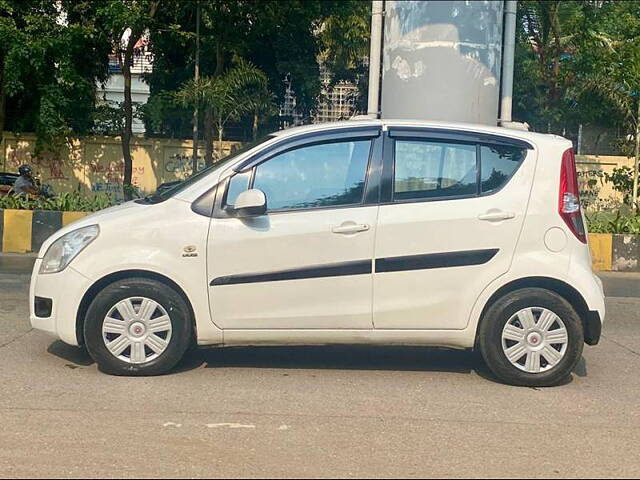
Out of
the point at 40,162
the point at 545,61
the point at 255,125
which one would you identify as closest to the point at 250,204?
the point at 255,125

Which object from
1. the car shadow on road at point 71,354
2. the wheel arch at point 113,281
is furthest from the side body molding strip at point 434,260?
the car shadow on road at point 71,354

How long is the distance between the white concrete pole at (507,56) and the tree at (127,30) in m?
9.36

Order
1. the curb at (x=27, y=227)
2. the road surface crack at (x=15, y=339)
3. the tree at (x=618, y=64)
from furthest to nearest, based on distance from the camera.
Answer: the tree at (x=618, y=64), the curb at (x=27, y=227), the road surface crack at (x=15, y=339)

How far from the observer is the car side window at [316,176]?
5.93 m

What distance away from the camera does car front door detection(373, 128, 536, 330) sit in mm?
5832

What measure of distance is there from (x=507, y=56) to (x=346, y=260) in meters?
4.76

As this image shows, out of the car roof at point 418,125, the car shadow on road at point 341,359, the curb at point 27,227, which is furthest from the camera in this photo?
the curb at point 27,227

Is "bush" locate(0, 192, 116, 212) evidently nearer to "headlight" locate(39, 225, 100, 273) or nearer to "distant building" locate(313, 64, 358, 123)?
"headlight" locate(39, 225, 100, 273)

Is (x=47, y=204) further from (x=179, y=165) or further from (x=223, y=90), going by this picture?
(x=179, y=165)

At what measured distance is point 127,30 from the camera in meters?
19.1

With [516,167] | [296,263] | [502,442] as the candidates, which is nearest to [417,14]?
[516,167]

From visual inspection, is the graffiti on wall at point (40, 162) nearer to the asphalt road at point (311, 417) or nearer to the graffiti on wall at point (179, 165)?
the graffiti on wall at point (179, 165)

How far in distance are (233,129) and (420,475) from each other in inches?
815

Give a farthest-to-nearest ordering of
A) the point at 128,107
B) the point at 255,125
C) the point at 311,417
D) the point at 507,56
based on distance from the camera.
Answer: the point at 255,125, the point at 128,107, the point at 507,56, the point at 311,417
